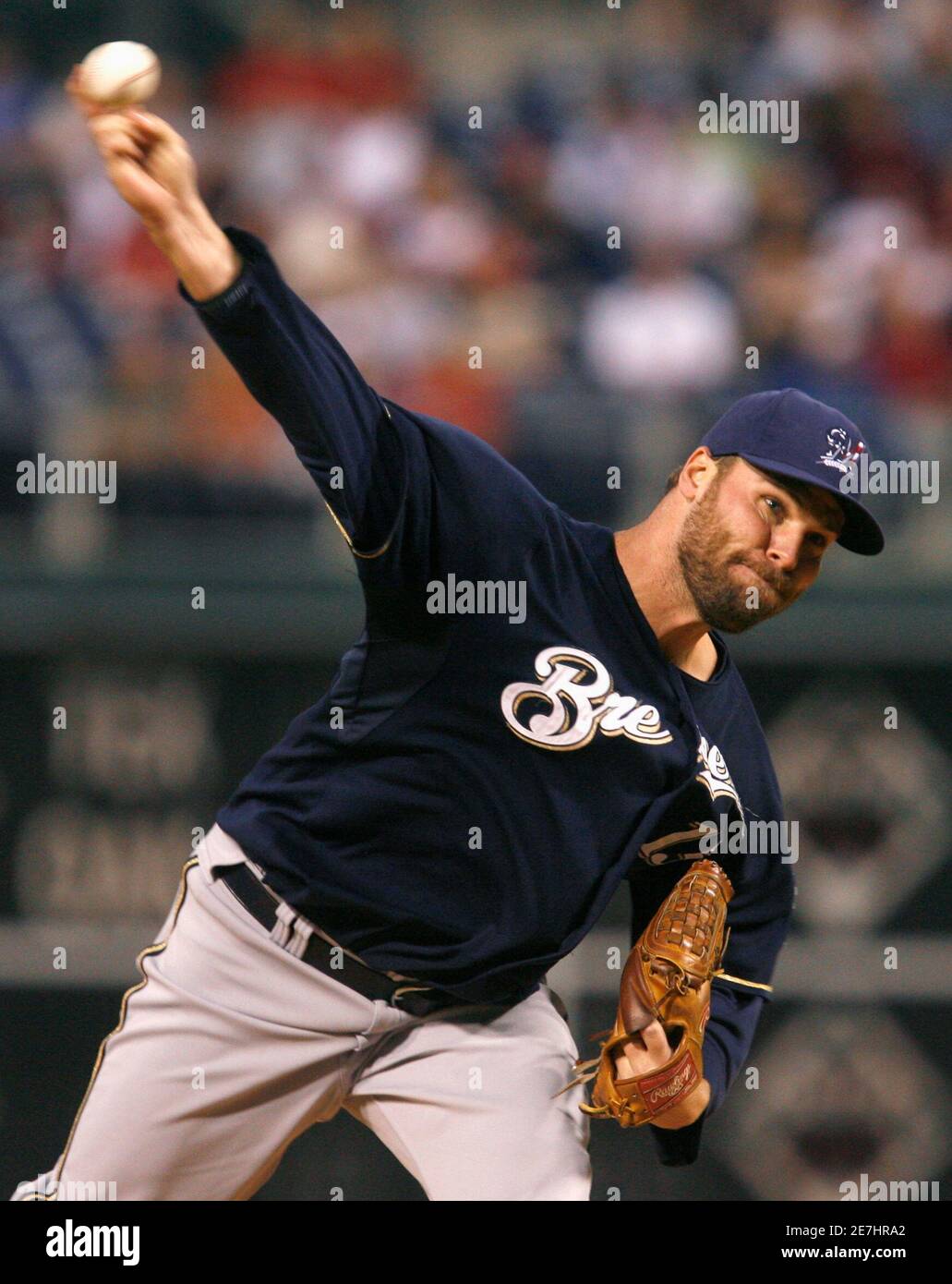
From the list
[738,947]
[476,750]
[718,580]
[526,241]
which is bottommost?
[738,947]

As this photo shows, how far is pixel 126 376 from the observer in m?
6.20

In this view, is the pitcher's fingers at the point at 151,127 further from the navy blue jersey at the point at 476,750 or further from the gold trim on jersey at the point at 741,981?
the gold trim on jersey at the point at 741,981

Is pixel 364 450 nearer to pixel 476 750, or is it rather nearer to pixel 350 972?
pixel 476 750

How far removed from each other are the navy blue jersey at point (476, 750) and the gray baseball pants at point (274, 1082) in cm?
11

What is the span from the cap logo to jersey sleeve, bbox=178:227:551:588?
1.51ft

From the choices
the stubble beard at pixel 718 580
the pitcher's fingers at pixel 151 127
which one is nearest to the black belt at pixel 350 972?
the stubble beard at pixel 718 580

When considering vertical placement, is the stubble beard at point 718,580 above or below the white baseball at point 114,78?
below

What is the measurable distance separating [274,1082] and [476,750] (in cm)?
65

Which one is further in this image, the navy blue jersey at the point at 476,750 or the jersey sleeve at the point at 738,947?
the jersey sleeve at the point at 738,947

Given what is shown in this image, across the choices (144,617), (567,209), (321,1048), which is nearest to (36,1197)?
(321,1048)

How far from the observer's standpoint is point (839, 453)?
300 cm

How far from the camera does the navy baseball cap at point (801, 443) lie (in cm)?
297

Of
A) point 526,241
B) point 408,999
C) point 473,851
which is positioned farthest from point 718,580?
point 526,241

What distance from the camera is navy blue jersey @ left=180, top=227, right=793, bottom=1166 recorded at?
2898 millimetres
